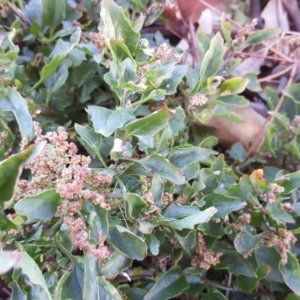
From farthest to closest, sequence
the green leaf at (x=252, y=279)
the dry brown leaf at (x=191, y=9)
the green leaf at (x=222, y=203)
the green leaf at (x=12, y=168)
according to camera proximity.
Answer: the dry brown leaf at (x=191, y=9), the green leaf at (x=252, y=279), the green leaf at (x=222, y=203), the green leaf at (x=12, y=168)

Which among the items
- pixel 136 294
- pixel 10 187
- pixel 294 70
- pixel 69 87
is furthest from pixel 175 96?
pixel 10 187

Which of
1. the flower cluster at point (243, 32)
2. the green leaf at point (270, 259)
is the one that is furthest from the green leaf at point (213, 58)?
the green leaf at point (270, 259)

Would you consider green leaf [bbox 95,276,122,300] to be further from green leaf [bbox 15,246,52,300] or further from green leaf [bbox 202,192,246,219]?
green leaf [bbox 202,192,246,219]

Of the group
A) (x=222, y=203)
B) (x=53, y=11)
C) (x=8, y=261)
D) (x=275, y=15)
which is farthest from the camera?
(x=275, y=15)

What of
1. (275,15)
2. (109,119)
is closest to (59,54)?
(109,119)

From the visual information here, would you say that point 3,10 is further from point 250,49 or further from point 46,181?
point 250,49

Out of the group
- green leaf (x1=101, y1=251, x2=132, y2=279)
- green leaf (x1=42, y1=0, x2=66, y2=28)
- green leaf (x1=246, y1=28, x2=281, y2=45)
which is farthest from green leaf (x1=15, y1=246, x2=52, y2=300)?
green leaf (x1=246, y1=28, x2=281, y2=45)

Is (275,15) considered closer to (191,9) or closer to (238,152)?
(191,9)

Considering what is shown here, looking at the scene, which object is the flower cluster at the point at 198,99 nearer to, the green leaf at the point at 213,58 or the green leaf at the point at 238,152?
the green leaf at the point at 213,58
